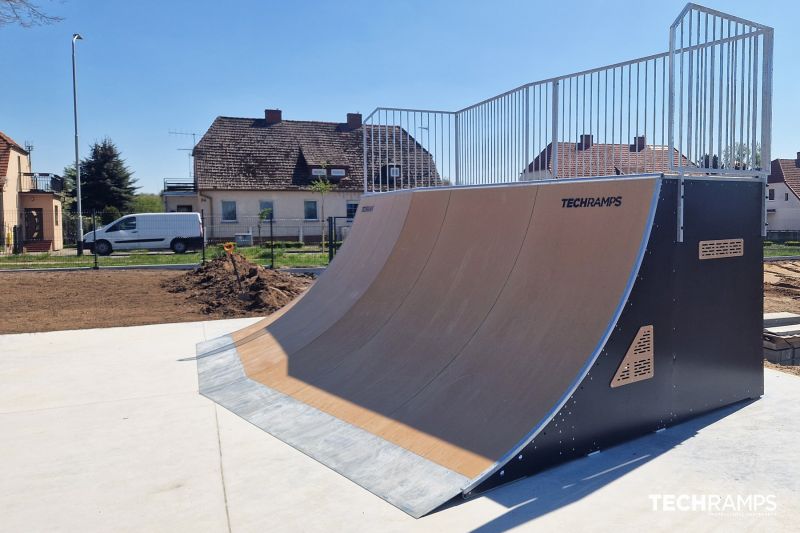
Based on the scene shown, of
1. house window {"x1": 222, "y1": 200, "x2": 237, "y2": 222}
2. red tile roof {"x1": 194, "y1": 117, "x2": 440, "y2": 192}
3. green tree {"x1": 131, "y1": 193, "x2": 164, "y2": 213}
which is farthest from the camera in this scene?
green tree {"x1": 131, "y1": 193, "x2": 164, "y2": 213}

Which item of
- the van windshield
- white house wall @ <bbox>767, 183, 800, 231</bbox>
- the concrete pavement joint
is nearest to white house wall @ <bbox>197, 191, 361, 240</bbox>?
the van windshield

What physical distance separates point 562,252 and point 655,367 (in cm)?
112

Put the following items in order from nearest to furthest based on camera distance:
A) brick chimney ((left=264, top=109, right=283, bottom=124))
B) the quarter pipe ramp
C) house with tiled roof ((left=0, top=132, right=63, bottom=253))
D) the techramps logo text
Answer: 1. the quarter pipe ramp
2. the techramps logo text
3. house with tiled roof ((left=0, top=132, right=63, bottom=253))
4. brick chimney ((left=264, top=109, right=283, bottom=124))

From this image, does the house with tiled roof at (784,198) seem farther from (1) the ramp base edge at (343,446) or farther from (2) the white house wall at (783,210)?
(1) the ramp base edge at (343,446)

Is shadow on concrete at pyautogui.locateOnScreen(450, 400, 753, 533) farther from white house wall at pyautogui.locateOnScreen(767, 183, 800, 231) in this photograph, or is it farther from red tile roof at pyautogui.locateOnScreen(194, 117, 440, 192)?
white house wall at pyautogui.locateOnScreen(767, 183, 800, 231)

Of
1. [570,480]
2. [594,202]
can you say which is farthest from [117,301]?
[570,480]

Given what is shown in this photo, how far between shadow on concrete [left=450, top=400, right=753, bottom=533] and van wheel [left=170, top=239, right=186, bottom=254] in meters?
25.4

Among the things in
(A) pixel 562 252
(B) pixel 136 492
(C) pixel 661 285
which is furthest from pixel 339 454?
(C) pixel 661 285

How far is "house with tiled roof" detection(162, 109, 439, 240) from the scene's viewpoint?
3375 cm

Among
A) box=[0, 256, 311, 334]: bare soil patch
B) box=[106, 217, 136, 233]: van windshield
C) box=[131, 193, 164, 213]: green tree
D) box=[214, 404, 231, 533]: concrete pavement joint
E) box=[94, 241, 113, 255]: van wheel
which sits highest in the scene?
box=[131, 193, 164, 213]: green tree

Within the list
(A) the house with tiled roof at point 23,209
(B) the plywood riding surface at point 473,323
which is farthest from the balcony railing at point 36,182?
(B) the plywood riding surface at point 473,323

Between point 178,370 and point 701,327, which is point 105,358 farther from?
point 701,327

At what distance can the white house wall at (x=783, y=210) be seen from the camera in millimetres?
46781

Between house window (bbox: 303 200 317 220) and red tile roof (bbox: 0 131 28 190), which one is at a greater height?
red tile roof (bbox: 0 131 28 190)
